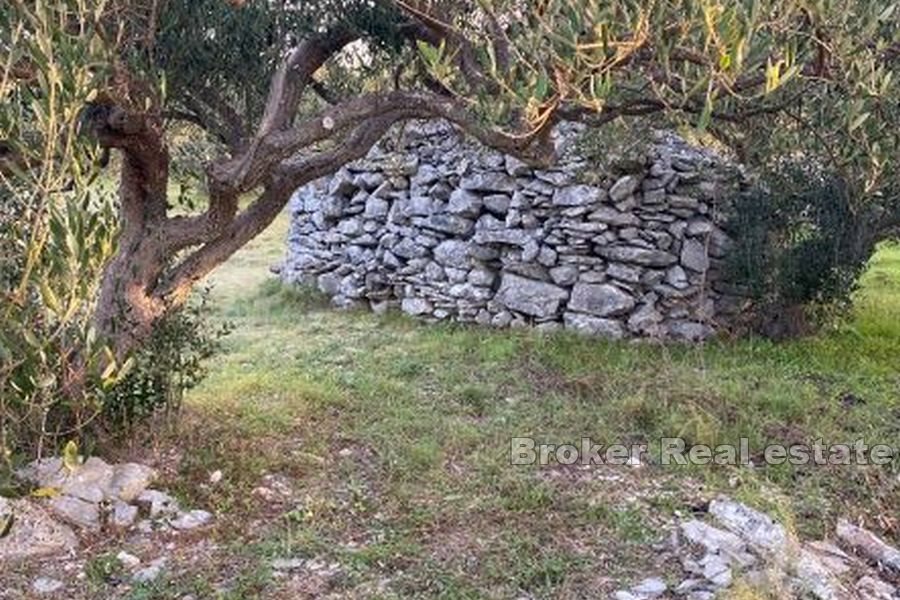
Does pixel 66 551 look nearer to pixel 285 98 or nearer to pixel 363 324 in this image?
pixel 285 98

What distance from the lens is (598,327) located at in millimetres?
7863

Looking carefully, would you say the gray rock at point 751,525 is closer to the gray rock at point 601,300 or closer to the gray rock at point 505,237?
the gray rock at point 601,300

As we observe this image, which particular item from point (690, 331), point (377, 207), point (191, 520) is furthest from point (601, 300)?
point (191, 520)

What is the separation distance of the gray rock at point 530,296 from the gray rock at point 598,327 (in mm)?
253

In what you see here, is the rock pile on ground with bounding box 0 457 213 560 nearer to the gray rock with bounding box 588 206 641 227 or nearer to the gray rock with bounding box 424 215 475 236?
the gray rock with bounding box 588 206 641 227

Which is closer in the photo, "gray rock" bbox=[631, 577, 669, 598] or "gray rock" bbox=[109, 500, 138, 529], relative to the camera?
"gray rock" bbox=[631, 577, 669, 598]

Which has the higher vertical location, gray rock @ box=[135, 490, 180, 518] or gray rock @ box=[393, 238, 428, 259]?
gray rock @ box=[393, 238, 428, 259]

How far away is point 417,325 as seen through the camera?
28.8 ft

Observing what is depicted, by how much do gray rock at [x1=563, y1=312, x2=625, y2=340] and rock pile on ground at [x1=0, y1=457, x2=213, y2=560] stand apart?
14.9 ft

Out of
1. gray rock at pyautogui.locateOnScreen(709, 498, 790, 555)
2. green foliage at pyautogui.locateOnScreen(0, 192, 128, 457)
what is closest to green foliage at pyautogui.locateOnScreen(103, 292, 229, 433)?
green foliage at pyautogui.locateOnScreen(0, 192, 128, 457)

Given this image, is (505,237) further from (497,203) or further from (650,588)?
(650,588)

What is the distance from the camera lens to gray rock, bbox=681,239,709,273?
7.81 m

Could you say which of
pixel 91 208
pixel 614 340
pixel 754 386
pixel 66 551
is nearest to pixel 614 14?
pixel 91 208

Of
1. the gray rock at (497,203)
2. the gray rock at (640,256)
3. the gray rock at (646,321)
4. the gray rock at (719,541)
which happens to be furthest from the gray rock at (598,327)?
the gray rock at (719,541)
